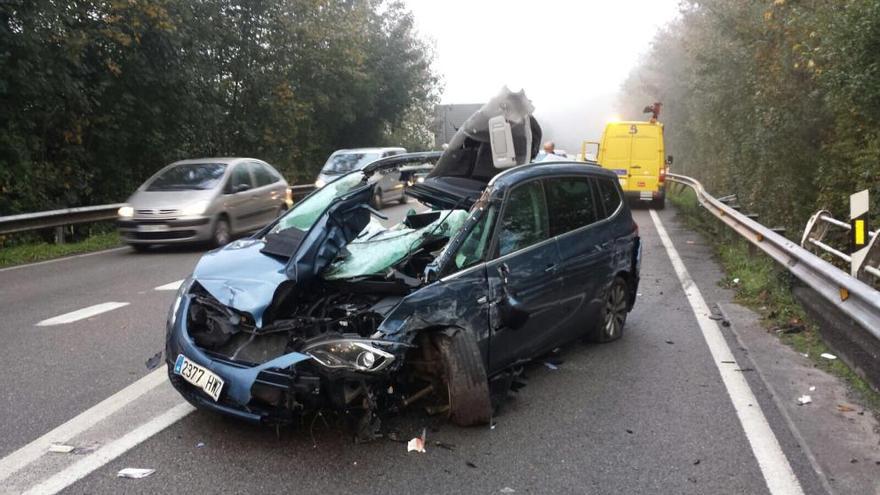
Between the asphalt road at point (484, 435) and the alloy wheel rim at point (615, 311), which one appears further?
the alloy wheel rim at point (615, 311)

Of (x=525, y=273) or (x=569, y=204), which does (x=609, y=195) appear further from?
(x=525, y=273)

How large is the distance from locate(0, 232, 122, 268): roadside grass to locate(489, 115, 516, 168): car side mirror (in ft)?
28.7

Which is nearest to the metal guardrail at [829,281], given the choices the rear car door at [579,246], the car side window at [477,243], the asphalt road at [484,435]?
the asphalt road at [484,435]

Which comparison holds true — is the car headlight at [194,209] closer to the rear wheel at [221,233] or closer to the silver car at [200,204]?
the silver car at [200,204]

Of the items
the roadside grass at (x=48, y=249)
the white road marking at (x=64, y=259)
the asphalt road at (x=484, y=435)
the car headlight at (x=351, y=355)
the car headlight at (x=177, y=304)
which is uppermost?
the car headlight at (x=177, y=304)

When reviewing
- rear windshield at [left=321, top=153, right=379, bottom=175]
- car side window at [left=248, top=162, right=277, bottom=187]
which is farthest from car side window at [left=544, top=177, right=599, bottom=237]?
rear windshield at [left=321, top=153, right=379, bottom=175]

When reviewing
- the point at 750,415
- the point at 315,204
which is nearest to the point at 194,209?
the point at 315,204

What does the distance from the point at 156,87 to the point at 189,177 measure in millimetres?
4723

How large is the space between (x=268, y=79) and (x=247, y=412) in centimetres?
2036

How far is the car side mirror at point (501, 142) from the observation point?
6.39m

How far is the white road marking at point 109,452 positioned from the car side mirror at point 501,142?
327cm

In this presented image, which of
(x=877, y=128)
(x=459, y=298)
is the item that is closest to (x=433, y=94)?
(x=877, y=128)

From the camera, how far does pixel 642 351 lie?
626cm

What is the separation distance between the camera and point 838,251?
7.79 m
